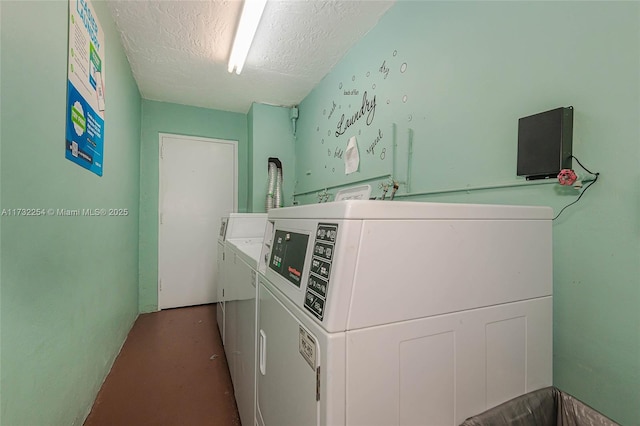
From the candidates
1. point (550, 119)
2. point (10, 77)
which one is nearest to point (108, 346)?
point (10, 77)

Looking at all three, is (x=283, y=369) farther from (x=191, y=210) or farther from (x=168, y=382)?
(x=191, y=210)

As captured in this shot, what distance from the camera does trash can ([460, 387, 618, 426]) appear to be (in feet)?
2.20

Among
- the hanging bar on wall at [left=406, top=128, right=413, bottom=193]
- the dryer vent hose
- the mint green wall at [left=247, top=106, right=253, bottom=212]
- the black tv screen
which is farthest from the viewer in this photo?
the mint green wall at [left=247, top=106, right=253, bottom=212]

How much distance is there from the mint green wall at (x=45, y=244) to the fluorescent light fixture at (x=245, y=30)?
787 millimetres

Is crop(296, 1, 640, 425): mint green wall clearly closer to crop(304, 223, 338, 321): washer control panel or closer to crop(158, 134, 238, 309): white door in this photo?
crop(304, 223, 338, 321): washer control panel

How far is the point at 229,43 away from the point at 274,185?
1410 mm

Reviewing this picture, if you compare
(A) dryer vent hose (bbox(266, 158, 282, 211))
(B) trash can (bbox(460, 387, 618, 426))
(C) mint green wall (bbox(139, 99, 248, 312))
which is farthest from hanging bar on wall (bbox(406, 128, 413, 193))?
(C) mint green wall (bbox(139, 99, 248, 312))

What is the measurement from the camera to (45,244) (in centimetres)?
103

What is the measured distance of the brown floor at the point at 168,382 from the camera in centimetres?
147

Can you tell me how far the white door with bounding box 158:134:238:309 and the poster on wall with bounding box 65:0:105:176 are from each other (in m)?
1.55

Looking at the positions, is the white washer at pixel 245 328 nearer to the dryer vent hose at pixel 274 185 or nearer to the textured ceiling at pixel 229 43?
the dryer vent hose at pixel 274 185

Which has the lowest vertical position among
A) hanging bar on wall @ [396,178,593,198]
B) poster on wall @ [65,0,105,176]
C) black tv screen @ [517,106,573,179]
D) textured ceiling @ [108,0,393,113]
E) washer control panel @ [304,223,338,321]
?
washer control panel @ [304,223,338,321]

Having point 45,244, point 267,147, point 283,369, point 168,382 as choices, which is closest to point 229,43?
point 267,147

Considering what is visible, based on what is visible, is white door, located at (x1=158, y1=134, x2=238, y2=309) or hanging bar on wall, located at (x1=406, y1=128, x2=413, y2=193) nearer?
hanging bar on wall, located at (x1=406, y1=128, x2=413, y2=193)
